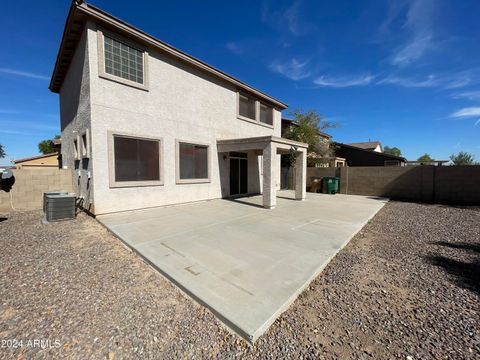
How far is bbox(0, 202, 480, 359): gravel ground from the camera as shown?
2119 mm

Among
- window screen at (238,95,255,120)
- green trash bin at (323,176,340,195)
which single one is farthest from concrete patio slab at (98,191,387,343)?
window screen at (238,95,255,120)

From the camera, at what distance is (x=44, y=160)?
59.9ft

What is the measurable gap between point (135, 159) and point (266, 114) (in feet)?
31.3

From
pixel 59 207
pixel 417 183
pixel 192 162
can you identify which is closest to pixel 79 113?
pixel 59 207

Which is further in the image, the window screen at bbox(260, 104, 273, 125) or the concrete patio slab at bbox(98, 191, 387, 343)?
the window screen at bbox(260, 104, 273, 125)

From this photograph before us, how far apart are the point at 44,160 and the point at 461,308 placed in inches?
999

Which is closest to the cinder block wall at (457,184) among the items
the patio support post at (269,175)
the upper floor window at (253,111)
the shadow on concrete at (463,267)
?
the shadow on concrete at (463,267)

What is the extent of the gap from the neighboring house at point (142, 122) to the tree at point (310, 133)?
27.7 ft

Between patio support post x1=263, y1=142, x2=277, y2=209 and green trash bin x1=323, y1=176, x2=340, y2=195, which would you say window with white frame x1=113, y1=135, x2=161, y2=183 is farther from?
green trash bin x1=323, y1=176, x2=340, y2=195

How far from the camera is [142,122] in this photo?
8.15m

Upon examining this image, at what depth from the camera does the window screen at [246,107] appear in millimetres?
12580

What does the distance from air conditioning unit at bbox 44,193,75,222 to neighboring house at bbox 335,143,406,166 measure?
73.7 ft

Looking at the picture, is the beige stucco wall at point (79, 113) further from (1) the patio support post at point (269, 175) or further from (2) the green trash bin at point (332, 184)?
(2) the green trash bin at point (332, 184)

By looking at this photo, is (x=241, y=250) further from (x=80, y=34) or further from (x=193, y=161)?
(x=80, y=34)
